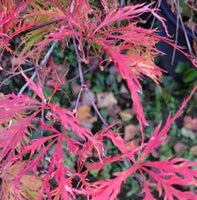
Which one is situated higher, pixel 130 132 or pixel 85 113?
pixel 85 113

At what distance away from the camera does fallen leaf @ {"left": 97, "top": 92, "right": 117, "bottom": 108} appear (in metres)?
1.14

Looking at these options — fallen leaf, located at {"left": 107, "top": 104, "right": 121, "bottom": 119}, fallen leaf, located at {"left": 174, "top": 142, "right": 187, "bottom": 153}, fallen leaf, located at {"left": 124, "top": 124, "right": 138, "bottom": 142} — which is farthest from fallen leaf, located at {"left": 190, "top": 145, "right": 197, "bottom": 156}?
fallen leaf, located at {"left": 107, "top": 104, "right": 121, "bottom": 119}

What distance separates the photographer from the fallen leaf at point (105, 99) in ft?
3.74

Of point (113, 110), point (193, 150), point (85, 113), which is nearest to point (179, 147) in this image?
point (193, 150)

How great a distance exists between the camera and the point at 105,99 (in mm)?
1148

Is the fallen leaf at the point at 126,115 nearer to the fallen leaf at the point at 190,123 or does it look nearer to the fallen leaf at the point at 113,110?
the fallen leaf at the point at 113,110

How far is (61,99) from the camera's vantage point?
110cm

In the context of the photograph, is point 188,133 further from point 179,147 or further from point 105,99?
point 105,99

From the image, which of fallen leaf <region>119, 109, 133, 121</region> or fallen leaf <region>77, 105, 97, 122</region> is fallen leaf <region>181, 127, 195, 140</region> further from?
fallen leaf <region>77, 105, 97, 122</region>

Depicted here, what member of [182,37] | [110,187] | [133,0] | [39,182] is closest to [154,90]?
[182,37]

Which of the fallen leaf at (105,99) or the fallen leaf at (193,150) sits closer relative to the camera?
the fallen leaf at (193,150)

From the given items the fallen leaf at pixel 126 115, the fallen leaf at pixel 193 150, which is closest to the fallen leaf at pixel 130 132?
the fallen leaf at pixel 126 115

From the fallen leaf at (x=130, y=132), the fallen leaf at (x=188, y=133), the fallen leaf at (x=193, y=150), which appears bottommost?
the fallen leaf at (x=193, y=150)

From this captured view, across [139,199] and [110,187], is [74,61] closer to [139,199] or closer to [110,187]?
[139,199]
